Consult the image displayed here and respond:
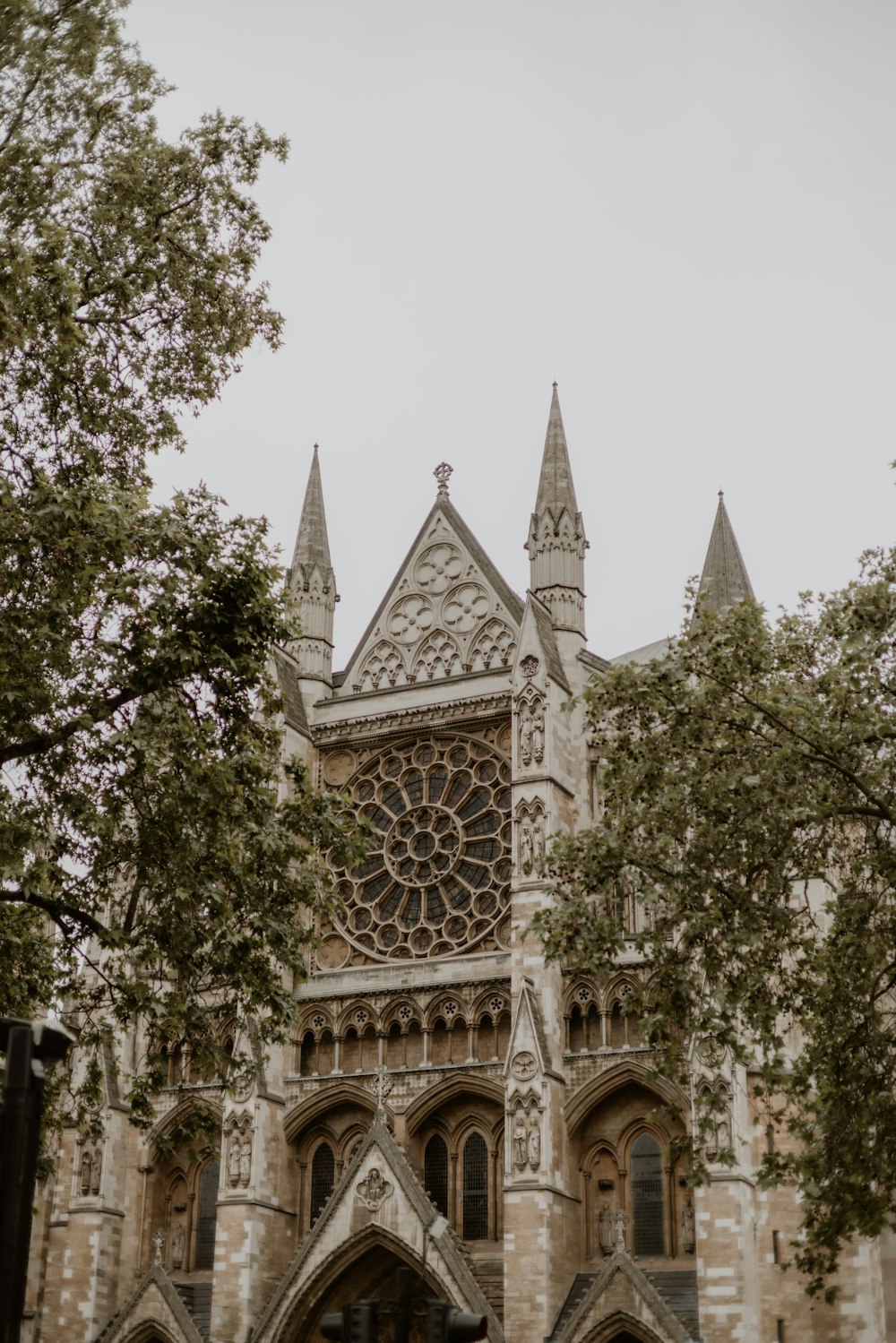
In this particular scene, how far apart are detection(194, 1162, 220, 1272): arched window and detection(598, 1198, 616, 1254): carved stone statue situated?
8055mm

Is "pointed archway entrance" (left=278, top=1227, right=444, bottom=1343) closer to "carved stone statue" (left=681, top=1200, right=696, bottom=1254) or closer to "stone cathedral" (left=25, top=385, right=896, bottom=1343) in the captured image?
"stone cathedral" (left=25, top=385, right=896, bottom=1343)

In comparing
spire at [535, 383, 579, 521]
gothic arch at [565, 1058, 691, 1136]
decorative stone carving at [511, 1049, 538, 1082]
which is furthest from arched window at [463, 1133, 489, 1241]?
spire at [535, 383, 579, 521]

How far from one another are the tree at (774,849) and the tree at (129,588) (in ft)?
12.6

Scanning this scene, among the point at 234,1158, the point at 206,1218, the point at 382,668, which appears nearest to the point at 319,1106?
the point at 234,1158

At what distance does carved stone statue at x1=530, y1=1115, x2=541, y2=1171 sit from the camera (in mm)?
26969

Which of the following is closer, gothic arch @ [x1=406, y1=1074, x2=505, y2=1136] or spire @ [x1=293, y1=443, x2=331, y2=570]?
gothic arch @ [x1=406, y1=1074, x2=505, y2=1136]

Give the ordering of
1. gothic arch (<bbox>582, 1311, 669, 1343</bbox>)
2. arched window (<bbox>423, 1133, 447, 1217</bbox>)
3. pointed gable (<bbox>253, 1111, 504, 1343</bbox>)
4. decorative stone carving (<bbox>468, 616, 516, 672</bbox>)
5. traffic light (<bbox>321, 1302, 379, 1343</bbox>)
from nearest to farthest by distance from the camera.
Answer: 1. traffic light (<bbox>321, 1302, 379, 1343</bbox>)
2. gothic arch (<bbox>582, 1311, 669, 1343</bbox>)
3. pointed gable (<bbox>253, 1111, 504, 1343</bbox>)
4. arched window (<bbox>423, 1133, 447, 1217</bbox>)
5. decorative stone carving (<bbox>468, 616, 516, 672</bbox>)

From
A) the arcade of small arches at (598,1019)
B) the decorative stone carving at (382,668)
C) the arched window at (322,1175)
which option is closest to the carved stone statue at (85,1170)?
the arched window at (322,1175)

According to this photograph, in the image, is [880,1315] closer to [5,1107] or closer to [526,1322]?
[526,1322]

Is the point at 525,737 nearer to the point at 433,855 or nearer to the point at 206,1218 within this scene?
the point at 433,855

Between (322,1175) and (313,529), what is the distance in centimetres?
1507

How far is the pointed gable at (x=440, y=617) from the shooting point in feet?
111

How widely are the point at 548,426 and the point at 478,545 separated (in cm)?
319

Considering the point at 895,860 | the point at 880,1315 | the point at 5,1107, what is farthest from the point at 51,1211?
the point at 5,1107
